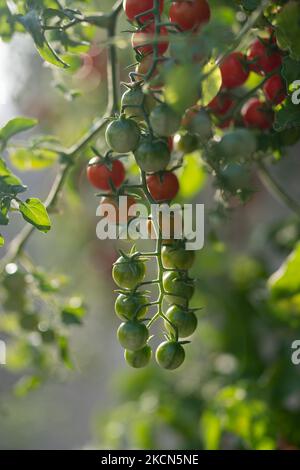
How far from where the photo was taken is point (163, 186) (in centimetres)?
75

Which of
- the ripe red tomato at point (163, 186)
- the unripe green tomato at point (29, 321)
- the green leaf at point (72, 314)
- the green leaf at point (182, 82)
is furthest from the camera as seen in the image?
the unripe green tomato at point (29, 321)

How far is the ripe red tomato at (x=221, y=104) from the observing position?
0.86 metres

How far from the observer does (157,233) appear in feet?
2.27

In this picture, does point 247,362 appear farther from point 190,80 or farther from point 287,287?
point 190,80

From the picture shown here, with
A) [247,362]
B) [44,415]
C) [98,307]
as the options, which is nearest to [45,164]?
[247,362]

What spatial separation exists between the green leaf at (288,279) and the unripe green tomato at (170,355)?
1.49ft

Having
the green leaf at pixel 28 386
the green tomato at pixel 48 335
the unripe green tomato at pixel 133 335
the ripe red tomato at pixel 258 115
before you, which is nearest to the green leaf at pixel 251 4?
the ripe red tomato at pixel 258 115

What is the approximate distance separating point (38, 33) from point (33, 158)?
1.19 ft

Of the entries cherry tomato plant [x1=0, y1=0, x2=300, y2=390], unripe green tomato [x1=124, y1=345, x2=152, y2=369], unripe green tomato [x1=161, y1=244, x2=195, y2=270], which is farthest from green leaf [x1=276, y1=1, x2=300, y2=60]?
unripe green tomato [x1=124, y1=345, x2=152, y2=369]

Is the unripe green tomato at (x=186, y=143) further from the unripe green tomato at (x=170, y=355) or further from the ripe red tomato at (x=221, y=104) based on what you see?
the unripe green tomato at (x=170, y=355)

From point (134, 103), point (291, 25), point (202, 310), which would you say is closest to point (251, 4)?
point (291, 25)

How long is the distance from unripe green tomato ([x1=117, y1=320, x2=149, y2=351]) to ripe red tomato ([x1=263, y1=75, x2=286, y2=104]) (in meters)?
0.31

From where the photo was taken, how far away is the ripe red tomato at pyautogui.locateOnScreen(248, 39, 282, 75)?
31.5 inches

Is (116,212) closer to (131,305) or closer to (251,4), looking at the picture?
(131,305)
